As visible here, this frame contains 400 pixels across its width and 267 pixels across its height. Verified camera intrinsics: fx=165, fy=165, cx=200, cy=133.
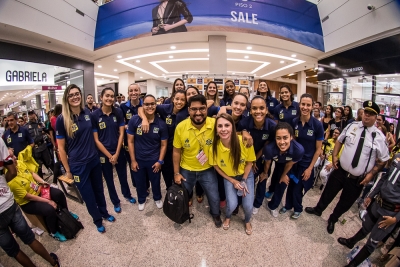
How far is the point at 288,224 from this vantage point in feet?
7.61

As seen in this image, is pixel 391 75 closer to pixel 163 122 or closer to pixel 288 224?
pixel 288 224

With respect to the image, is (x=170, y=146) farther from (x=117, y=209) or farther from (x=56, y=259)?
(x=56, y=259)

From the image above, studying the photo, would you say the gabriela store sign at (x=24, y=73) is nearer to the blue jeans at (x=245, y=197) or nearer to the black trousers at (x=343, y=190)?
the blue jeans at (x=245, y=197)

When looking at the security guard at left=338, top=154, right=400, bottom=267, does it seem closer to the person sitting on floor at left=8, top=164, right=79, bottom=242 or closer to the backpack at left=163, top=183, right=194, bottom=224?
the backpack at left=163, top=183, right=194, bottom=224

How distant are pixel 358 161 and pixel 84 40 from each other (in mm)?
8418

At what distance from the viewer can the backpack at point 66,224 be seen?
201 cm

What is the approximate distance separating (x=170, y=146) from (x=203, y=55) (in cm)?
724

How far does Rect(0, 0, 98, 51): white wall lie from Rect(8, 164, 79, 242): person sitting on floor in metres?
5.07

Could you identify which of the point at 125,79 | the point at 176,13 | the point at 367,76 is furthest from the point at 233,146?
the point at 125,79

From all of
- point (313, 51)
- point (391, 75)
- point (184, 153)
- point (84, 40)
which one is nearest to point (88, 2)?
point (84, 40)

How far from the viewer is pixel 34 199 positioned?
184 cm

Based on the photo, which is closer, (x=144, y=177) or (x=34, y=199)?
(x=34, y=199)

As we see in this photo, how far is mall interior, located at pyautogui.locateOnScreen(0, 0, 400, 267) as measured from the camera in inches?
80.1

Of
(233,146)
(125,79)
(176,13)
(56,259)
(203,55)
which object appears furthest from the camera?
(125,79)
